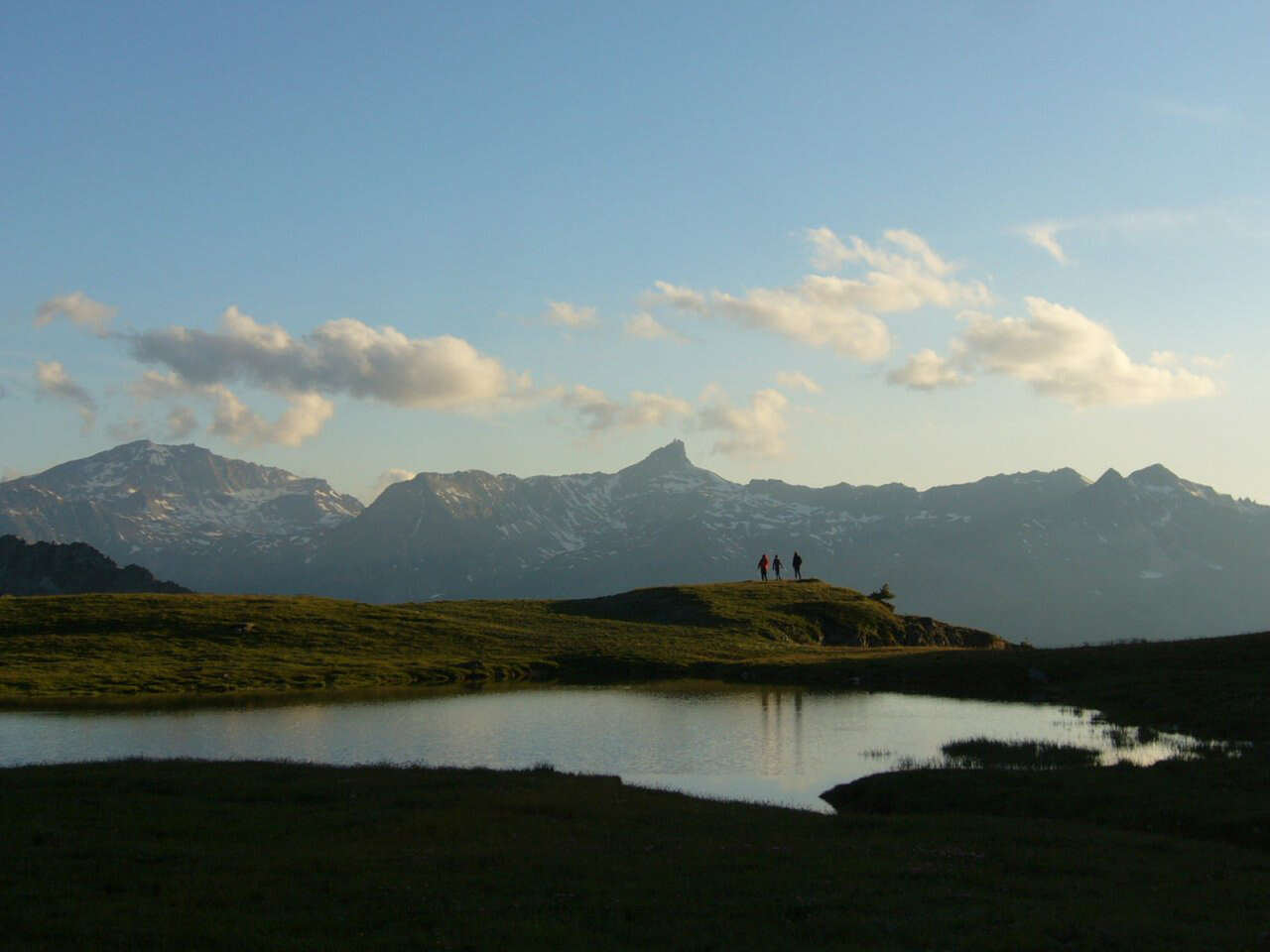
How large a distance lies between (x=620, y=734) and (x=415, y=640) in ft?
161

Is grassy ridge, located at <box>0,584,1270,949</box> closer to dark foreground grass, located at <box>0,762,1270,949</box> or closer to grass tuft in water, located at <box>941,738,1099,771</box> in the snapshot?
dark foreground grass, located at <box>0,762,1270,949</box>

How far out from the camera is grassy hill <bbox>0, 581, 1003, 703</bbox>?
265 feet

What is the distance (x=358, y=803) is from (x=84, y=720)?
33.8 metres

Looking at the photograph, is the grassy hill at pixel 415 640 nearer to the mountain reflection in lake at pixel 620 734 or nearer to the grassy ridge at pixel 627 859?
the mountain reflection in lake at pixel 620 734

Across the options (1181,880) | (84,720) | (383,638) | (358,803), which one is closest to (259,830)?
(358,803)

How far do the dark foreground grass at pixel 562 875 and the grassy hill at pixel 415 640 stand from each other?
1814 inches

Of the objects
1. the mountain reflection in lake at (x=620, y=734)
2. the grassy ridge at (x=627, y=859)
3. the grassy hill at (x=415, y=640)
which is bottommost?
the mountain reflection in lake at (x=620, y=734)

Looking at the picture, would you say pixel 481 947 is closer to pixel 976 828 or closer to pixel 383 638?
pixel 976 828

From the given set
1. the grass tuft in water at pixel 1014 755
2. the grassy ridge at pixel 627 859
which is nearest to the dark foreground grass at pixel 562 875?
the grassy ridge at pixel 627 859

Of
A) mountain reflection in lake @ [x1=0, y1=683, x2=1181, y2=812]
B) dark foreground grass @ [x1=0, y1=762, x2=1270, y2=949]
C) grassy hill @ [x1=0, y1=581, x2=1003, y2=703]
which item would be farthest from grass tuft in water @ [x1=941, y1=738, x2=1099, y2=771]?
grassy hill @ [x1=0, y1=581, x2=1003, y2=703]

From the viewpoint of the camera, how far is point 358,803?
34.1m

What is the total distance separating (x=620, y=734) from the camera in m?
57.2

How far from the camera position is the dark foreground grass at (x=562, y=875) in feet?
67.1

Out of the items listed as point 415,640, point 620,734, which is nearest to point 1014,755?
point 620,734
